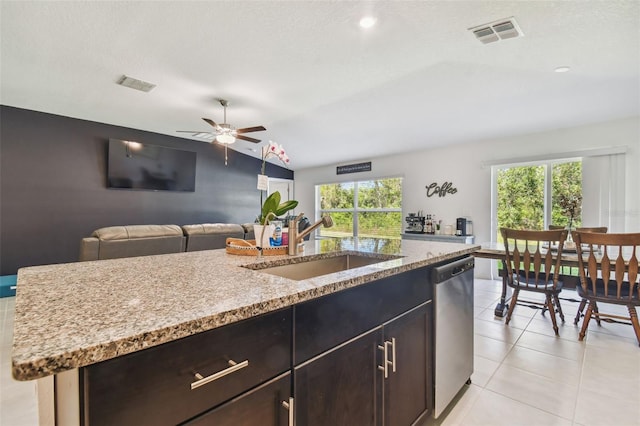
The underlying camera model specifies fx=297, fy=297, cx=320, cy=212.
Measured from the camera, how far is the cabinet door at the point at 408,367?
1.22 metres

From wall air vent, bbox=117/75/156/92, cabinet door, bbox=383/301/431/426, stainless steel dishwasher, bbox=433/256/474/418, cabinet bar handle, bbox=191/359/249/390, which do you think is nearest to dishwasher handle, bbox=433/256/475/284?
stainless steel dishwasher, bbox=433/256/474/418

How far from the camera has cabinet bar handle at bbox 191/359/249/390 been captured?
2.10 ft

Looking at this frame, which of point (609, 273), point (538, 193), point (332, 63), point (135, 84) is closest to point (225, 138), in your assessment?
point (135, 84)

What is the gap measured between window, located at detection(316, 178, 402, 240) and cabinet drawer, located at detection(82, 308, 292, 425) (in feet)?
17.3

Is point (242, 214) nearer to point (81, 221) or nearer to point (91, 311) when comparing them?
point (81, 221)

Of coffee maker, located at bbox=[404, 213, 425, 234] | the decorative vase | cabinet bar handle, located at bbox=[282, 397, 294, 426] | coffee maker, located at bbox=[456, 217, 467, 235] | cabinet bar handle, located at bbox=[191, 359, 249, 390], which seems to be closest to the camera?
cabinet bar handle, located at bbox=[191, 359, 249, 390]

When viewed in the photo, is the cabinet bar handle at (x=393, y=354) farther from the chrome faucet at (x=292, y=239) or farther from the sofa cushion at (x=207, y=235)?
the sofa cushion at (x=207, y=235)

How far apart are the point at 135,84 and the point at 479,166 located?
495 centimetres

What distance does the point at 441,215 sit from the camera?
5254 mm

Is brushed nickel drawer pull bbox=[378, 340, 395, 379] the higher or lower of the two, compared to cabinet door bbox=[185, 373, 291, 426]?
lower

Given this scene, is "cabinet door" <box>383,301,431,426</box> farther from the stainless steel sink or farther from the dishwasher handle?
the stainless steel sink

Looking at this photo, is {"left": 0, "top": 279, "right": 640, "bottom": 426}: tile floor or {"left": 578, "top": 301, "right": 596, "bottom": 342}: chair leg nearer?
{"left": 0, "top": 279, "right": 640, "bottom": 426}: tile floor

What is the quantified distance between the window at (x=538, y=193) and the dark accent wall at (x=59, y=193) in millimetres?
5650

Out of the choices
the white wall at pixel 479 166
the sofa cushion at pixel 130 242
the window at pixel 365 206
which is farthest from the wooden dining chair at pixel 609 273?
the sofa cushion at pixel 130 242
